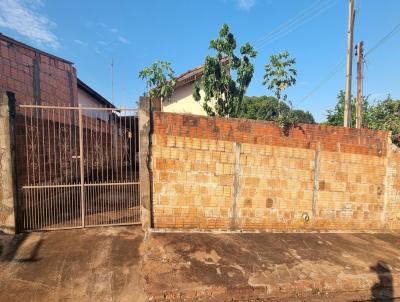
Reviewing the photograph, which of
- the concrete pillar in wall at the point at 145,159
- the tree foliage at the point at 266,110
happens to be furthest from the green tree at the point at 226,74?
the concrete pillar in wall at the point at 145,159

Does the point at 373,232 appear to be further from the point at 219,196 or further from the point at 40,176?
the point at 40,176

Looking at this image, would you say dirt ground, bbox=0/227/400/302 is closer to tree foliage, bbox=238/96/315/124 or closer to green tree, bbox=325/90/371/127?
tree foliage, bbox=238/96/315/124

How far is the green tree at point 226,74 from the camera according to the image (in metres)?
7.16

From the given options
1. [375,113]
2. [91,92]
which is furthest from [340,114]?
[91,92]

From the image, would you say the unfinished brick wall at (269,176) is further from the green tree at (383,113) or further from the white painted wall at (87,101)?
the white painted wall at (87,101)

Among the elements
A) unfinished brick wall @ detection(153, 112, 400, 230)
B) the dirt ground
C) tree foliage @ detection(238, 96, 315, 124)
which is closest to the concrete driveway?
the dirt ground

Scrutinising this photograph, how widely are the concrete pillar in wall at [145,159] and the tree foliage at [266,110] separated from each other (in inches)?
124

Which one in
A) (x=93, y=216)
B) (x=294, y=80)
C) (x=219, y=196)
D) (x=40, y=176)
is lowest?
(x=93, y=216)

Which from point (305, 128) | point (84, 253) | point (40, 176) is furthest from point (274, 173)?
point (40, 176)

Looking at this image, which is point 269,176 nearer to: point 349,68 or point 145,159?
point 145,159

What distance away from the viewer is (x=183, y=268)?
401 cm

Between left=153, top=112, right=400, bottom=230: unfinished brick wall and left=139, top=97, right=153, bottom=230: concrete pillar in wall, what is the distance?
0.16 m

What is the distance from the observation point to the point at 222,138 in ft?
18.1

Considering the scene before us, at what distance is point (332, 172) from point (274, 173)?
1.71 metres
